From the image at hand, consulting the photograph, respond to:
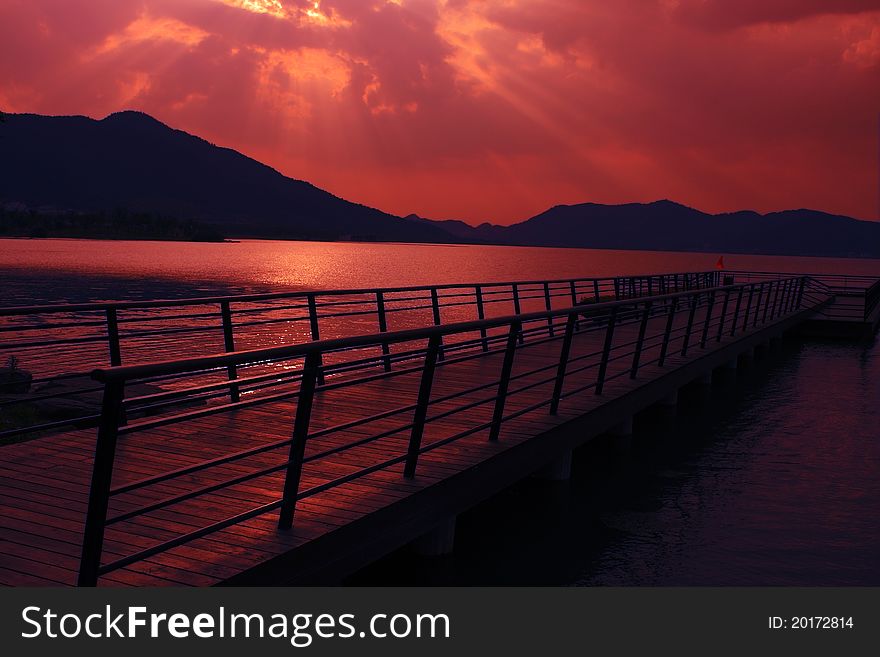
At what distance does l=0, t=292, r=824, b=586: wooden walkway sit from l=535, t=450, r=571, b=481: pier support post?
406mm

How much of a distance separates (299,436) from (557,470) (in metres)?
5.49

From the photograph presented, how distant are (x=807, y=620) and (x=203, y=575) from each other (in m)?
4.45

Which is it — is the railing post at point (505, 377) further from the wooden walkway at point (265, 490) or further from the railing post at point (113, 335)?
the railing post at point (113, 335)

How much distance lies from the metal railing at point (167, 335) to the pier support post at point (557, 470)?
2065mm

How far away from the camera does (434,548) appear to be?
7699 mm

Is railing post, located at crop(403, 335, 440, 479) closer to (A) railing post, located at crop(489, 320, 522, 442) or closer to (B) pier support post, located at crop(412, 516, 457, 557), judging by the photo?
(B) pier support post, located at crop(412, 516, 457, 557)

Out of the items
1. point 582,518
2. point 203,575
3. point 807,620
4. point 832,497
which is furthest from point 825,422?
→ point 203,575

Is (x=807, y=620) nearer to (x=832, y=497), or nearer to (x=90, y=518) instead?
(x=832, y=497)

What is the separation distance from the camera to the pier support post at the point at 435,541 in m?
7.66

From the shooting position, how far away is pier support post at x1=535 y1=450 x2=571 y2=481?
1030 cm

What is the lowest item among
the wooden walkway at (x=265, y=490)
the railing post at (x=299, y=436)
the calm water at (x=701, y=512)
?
the calm water at (x=701, y=512)

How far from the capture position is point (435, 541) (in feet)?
25.2

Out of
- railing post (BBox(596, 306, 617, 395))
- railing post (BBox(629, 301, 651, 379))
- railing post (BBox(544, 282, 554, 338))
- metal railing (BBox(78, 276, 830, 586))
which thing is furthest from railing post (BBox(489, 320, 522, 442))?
railing post (BBox(629, 301, 651, 379))

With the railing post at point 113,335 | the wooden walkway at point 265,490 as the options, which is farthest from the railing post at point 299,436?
the railing post at point 113,335
